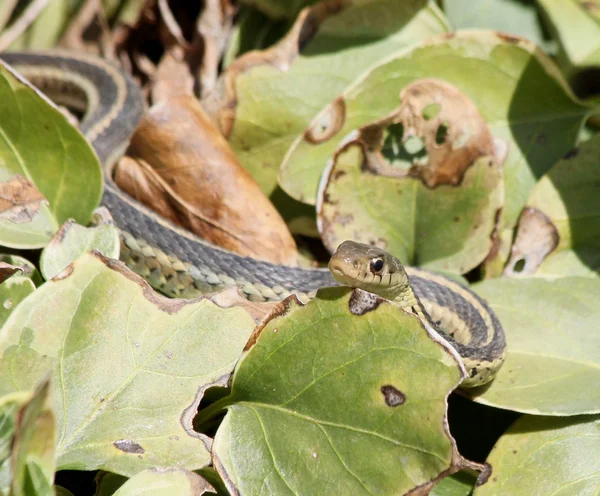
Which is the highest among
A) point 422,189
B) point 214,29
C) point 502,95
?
point 214,29

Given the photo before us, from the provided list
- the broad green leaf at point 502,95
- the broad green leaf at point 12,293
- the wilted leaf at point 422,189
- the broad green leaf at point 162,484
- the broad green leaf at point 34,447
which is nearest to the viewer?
the broad green leaf at point 34,447

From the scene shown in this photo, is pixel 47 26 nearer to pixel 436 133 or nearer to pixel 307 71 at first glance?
pixel 307 71

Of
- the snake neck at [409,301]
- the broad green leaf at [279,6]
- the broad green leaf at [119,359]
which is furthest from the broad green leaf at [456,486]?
the broad green leaf at [279,6]

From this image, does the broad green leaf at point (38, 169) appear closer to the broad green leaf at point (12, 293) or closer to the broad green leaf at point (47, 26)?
the broad green leaf at point (12, 293)

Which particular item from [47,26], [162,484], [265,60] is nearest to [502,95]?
[265,60]

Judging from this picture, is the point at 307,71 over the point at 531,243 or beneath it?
over

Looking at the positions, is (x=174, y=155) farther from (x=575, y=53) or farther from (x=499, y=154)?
(x=575, y=53)

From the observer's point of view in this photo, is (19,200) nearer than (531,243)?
Yes
